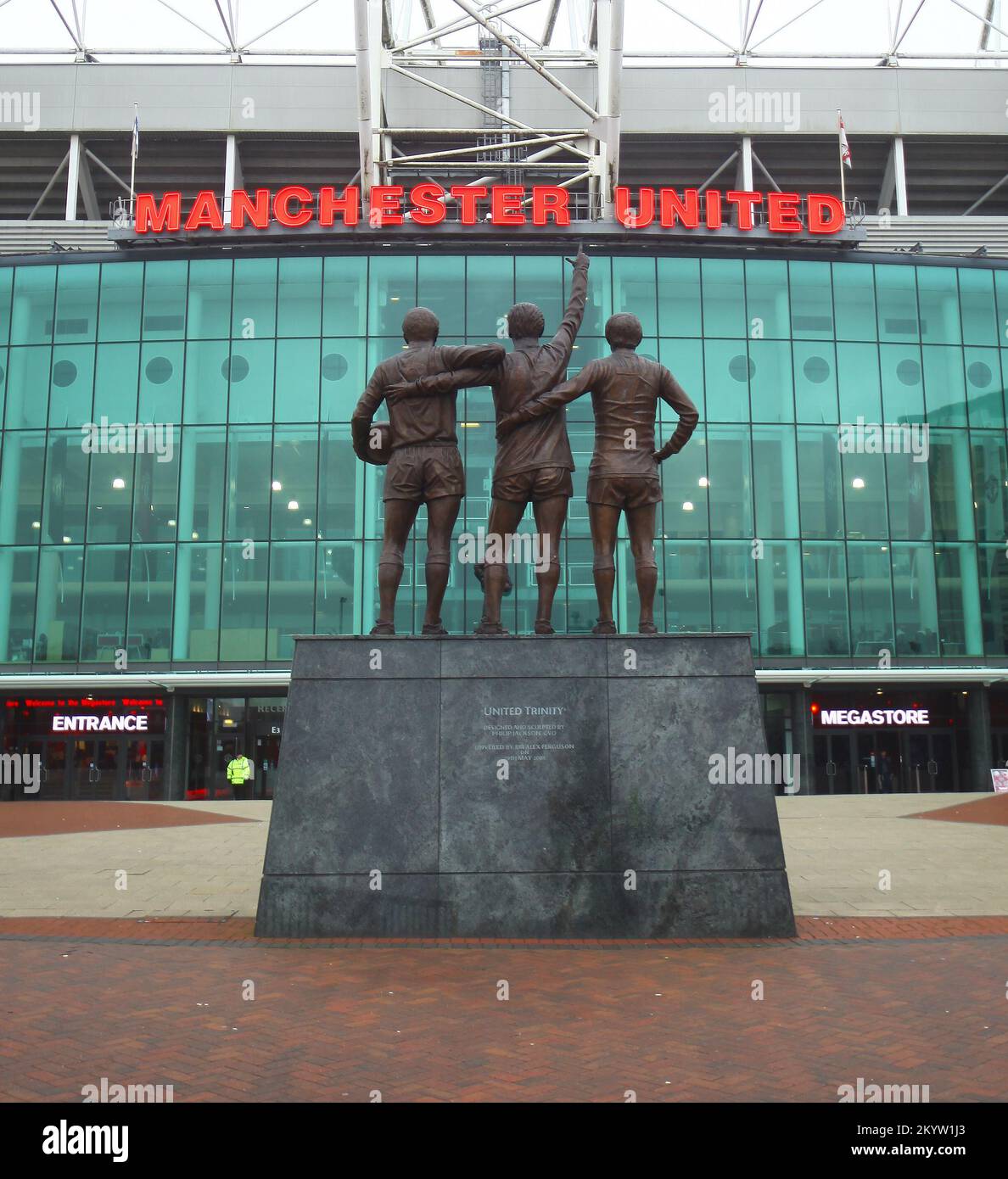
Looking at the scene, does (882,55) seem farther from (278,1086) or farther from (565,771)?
(278,1086)

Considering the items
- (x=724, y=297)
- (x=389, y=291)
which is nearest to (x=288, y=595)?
(x=389, y=291)

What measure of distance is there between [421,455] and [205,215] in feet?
92.4

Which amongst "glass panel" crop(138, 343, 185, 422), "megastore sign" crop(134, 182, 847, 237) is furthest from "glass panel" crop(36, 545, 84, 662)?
"megastore sign" crop(134, 182, 847, 237)

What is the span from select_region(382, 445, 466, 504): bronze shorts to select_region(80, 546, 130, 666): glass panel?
25725mm

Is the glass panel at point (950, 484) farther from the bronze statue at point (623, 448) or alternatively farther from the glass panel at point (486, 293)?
the bronze statue at point (623, 448)

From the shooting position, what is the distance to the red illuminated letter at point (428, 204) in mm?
34625

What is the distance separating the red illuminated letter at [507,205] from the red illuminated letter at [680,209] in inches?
188

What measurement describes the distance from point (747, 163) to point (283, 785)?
1520 inches

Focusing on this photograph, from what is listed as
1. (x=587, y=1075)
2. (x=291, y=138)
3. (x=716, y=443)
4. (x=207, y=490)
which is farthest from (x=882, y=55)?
Result: (x=587, y=1075)

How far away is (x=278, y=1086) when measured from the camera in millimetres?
5527

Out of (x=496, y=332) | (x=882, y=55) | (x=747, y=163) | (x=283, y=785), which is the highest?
(x=882, y=55)

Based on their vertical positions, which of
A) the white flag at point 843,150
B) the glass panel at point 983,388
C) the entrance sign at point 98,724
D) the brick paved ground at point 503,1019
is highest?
the white flag at point 843,150

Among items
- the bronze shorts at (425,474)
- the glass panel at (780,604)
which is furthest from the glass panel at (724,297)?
the bronze shorts at (425,474)

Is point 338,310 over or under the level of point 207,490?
over
